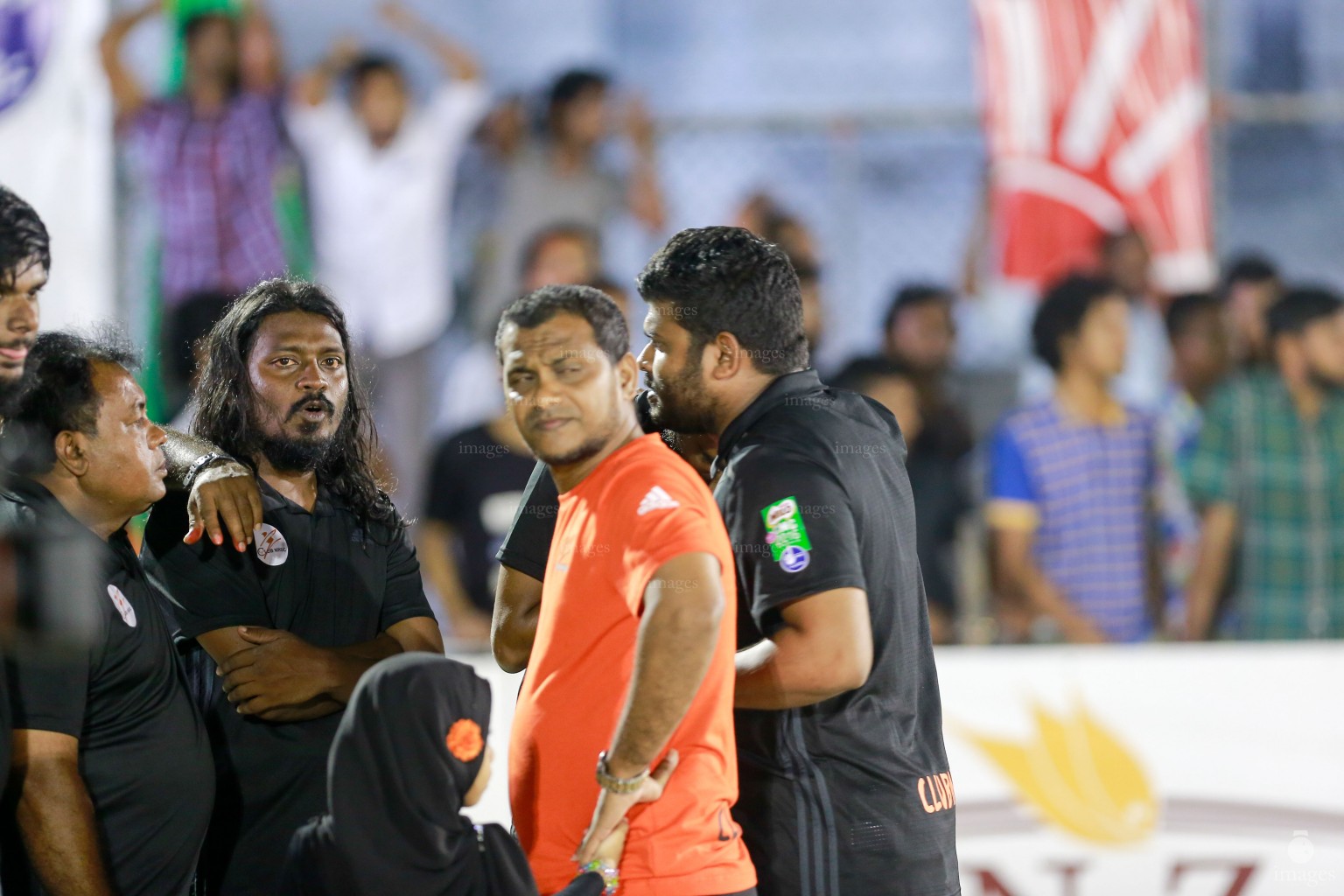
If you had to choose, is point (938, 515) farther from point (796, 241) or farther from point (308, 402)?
point (308, 402)

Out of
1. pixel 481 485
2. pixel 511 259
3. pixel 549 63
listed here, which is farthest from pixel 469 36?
pixel 481 485

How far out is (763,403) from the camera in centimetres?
287

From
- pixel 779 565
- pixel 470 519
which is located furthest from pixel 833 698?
pixel 470 519

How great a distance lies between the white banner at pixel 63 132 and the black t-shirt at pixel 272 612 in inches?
143

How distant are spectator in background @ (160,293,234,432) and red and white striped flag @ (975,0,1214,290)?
3.63 metres

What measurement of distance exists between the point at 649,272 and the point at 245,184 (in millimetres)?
4189

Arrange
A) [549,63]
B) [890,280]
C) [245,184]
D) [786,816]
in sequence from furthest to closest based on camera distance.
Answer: [549,63]
[890,280]
[245,184]
[786,816]

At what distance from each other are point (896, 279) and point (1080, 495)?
5.31 feet

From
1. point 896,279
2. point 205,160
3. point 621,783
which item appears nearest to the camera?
point 621,783

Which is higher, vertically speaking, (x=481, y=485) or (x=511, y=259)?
(x=511, y=259)

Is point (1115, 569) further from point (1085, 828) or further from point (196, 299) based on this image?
point (196, 299)

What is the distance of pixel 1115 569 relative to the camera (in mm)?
6062

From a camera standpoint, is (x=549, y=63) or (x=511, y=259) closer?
(x=511, y=259)

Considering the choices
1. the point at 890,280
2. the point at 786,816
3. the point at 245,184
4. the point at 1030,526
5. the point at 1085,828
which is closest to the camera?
the point at 786,816
